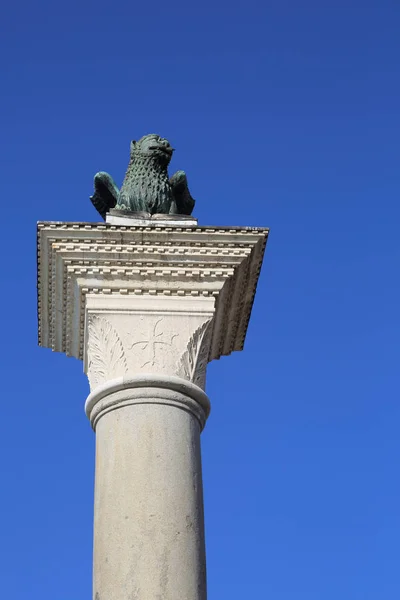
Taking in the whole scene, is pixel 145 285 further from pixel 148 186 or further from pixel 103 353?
pixel 148 186

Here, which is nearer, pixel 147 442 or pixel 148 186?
pixel 147 442

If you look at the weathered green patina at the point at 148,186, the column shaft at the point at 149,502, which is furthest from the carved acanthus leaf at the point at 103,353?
the weathered green patina at the point at 148,186

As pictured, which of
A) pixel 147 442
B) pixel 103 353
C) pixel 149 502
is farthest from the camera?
pixel 103 353

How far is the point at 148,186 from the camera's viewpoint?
12.5 metres

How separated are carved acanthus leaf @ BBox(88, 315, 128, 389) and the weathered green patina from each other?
69.2 inches

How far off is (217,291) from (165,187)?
1749 mm

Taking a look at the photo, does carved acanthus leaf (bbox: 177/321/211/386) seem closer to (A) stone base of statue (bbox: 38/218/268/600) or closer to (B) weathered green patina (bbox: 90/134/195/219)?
(A) stone base of statue (bbox: 38/218/268/600)

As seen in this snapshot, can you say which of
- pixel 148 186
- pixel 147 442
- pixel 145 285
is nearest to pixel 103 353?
pixel 145 285

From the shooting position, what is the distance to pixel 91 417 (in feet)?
35.5

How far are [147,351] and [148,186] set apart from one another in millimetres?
2465

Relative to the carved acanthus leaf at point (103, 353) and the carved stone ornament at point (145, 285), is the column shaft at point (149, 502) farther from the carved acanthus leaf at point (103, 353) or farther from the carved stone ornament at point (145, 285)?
the carved stone ornament at point (145, 285)

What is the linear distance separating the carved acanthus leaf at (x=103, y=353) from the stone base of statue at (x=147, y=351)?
13mm

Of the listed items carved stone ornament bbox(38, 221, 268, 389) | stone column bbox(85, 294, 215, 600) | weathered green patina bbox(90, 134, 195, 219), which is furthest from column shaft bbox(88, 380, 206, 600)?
weathered green patina bbox(90, 134, 195, 219)

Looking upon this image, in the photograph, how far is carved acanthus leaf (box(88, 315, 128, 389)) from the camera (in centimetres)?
1077
